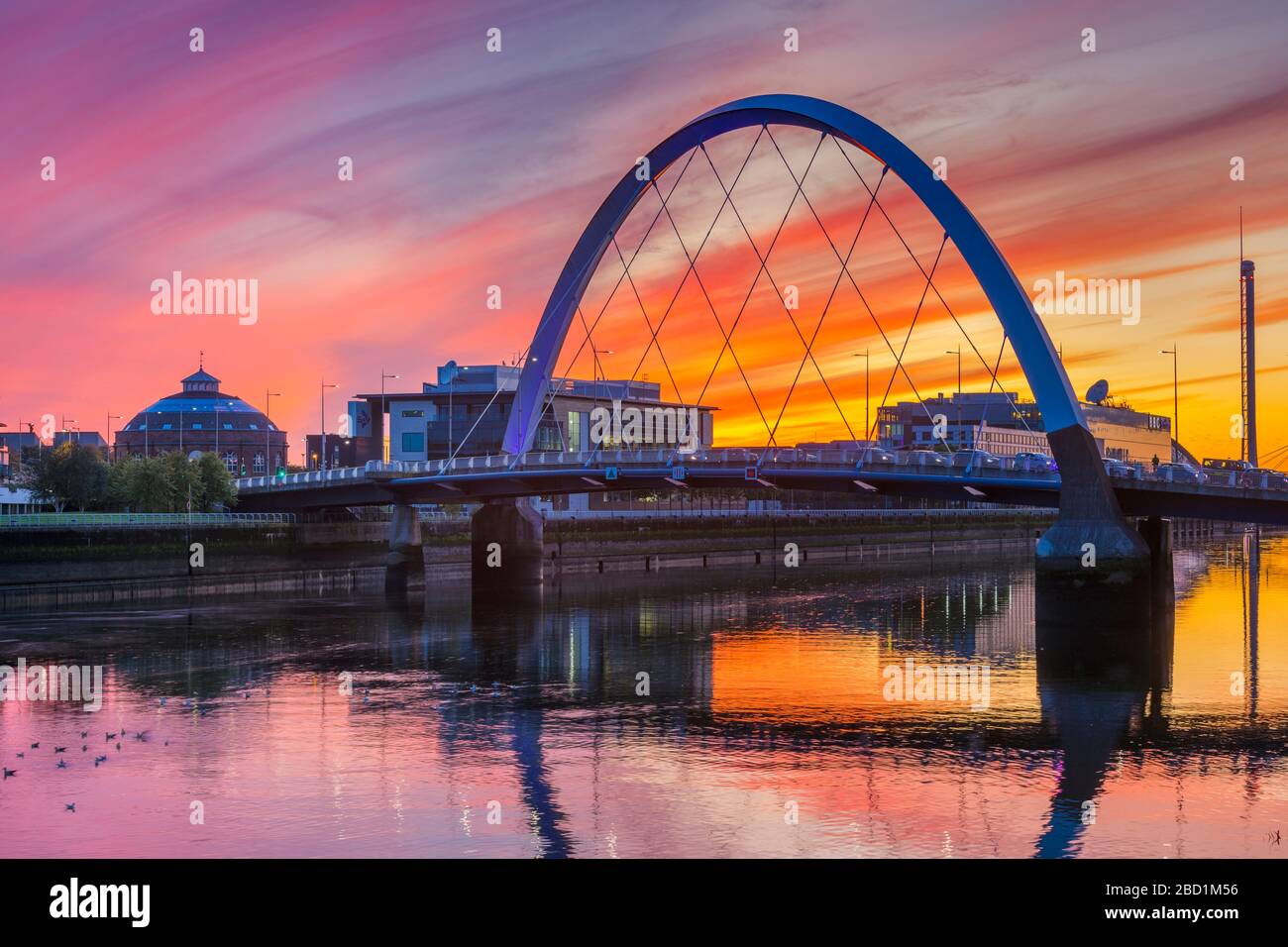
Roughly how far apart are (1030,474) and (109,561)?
1871 inches

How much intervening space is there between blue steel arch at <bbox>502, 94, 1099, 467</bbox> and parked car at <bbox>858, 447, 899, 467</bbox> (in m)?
7.08

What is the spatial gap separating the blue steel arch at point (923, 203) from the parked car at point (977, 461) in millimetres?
3358

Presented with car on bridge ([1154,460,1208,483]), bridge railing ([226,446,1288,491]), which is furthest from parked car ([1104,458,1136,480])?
car on bridge ([1154,460,1208,483])

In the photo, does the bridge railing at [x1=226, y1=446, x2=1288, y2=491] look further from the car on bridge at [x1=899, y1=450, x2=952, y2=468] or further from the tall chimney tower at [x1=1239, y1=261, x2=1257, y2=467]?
the tall chimney tower at [x1=1239, y1=261, x2=1257, y2=467]

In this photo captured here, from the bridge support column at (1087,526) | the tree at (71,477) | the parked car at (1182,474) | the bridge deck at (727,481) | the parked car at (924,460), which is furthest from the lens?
the tree at (71,477)

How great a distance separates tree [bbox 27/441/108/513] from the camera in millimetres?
96125

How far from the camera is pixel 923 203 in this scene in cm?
6216

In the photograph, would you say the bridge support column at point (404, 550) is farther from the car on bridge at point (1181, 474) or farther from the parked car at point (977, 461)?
the car on bridge at point (1181, 474)

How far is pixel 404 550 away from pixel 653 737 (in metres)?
55.8

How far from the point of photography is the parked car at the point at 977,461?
60.9m

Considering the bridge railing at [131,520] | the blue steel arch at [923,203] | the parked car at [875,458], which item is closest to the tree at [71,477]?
the bridge railing at [131,520]
